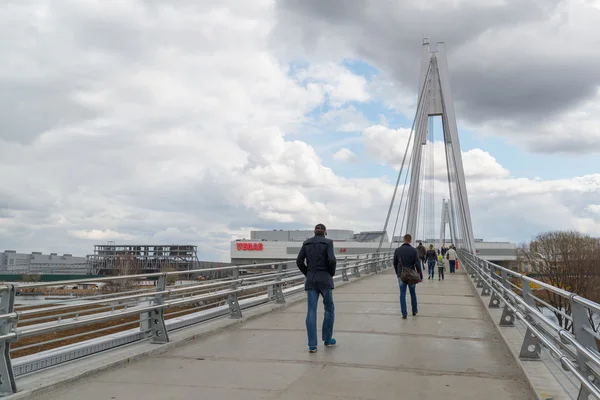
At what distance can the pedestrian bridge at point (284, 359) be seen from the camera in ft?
16.9

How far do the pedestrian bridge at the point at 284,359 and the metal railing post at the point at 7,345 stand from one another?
0.09ft

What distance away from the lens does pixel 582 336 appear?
4.28 metres

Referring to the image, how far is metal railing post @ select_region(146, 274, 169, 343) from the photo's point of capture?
7.65 meters

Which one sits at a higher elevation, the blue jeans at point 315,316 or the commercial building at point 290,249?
the commercial building at point 290,249

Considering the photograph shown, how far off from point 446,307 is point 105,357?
8458 millimetres

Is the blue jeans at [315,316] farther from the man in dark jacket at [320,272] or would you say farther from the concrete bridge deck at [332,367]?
the concrete bridge deck at [332,367]

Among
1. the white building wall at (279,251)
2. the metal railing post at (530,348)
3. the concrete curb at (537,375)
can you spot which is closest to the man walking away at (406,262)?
the concrete curb at (537,375)

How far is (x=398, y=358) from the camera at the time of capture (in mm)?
6789

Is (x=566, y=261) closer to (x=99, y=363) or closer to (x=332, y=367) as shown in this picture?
(x=332, y=367)

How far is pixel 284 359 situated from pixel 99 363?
2227 mm

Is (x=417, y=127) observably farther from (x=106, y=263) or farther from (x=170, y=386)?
(x=106, y=263)

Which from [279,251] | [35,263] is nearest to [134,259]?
[35,263]

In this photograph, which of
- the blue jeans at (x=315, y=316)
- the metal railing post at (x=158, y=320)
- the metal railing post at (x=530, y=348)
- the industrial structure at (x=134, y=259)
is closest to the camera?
the metal railing post at (x=530, y=348)

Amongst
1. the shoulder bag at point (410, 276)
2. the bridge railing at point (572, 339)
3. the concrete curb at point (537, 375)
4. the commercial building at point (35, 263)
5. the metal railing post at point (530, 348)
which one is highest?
the commercial building at point (35, 263)
